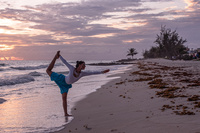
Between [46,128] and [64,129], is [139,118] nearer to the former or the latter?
[64,129]

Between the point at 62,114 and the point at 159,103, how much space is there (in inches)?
132

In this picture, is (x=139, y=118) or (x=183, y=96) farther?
(x=183, y=96)

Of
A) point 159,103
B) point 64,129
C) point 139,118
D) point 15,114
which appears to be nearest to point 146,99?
point 159,103

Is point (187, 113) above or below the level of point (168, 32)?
below

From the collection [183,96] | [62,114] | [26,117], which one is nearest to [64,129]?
[62,114]

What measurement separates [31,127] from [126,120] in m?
2.62

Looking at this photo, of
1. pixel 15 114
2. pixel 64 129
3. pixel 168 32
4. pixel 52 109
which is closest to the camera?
pixel 64 129

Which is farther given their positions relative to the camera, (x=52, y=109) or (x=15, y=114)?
(x=52, y=109)

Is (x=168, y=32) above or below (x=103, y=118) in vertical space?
above

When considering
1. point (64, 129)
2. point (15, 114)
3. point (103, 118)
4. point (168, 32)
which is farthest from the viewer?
point (168, 32)

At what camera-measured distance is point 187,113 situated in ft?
16.9

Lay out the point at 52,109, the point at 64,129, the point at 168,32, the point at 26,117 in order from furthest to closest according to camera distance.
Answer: the point at 168,32
the point at 52,109
the point at 26,117
the point at 64,129

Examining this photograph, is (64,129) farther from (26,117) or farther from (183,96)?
(183,96)

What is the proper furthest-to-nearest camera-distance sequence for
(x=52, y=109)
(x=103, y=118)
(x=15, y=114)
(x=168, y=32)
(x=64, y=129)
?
1. (x=168, y=32)
2. (x=52, y=109)
3. (x=15, y=114)
4. (x=103, y=118)
5. (x=64, y=129)
